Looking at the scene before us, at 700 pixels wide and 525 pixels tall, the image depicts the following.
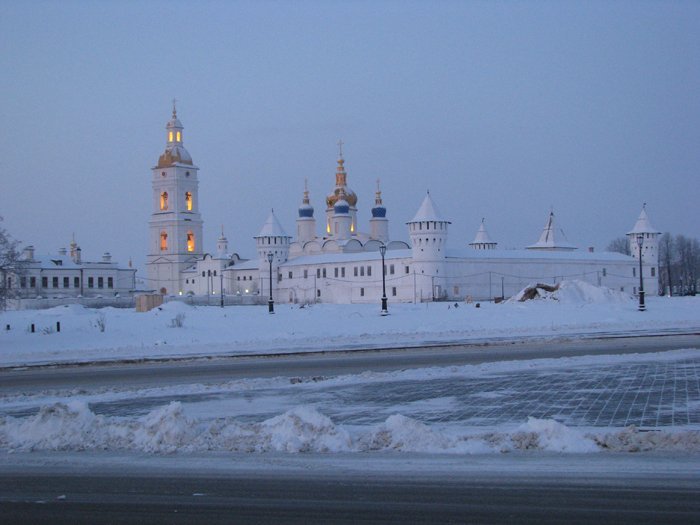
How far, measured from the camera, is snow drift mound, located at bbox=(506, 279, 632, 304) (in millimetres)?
48344

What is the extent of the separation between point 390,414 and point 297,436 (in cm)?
215

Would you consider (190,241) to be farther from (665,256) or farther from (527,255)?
(665,256)

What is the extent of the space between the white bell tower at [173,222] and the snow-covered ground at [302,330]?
63.6 meters

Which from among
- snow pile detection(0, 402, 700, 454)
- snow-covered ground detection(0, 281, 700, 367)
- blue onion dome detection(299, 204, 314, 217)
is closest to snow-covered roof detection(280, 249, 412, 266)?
blue onion dome detection(299, 204, 314, 217)

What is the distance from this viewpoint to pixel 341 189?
4149 inches

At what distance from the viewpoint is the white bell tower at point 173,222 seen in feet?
348

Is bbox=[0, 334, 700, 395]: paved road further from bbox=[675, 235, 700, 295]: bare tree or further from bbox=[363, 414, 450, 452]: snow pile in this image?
bbox=[675, 235, 700, 295]: bare tree

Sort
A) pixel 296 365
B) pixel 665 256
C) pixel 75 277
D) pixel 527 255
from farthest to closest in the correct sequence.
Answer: pixel 665 256 → pixel 75 277 → pixel 527 255 → pixel 296 365

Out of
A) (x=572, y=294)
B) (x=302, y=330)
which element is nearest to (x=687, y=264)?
(x=572, y=294)

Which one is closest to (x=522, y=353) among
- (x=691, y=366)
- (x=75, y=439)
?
(x=691, y=366)

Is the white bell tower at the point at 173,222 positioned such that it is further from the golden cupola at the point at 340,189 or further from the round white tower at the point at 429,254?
the round white tower at the point at 429,254

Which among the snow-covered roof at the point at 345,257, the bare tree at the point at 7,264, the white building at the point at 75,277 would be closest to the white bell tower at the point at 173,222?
the white building at the point at 75,277

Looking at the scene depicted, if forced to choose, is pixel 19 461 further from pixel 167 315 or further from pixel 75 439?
pixel 167 315

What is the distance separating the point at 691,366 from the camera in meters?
16.5
